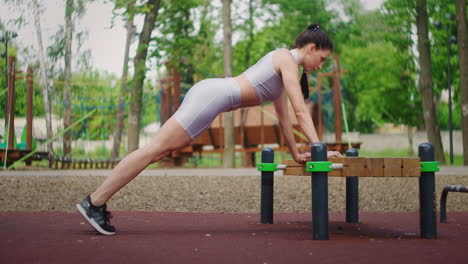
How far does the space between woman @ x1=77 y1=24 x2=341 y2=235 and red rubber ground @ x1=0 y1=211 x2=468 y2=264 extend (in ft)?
1.15

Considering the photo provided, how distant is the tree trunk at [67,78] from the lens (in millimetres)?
16078

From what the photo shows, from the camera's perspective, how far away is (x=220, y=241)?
4.12m

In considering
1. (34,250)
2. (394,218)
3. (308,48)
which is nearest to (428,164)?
(308,48)

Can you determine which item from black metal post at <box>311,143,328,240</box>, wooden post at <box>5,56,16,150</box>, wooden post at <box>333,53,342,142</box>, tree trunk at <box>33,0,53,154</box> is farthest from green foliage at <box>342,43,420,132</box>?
black metal post at <box>311,143,328,240</box>

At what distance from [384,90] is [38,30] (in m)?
17.9

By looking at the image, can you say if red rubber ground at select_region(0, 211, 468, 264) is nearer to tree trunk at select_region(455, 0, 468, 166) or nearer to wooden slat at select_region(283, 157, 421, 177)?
wooden slat at select_region(283, 157, 421, 177)

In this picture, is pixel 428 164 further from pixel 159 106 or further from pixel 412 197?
pixel 159 106

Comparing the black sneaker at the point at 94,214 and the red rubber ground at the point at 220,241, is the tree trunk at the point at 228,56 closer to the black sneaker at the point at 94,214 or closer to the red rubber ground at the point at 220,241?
the red rubber ground at the point at 220,241

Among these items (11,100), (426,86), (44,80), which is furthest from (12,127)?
(426,86)

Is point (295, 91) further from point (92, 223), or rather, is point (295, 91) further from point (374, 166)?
point (92, 223)

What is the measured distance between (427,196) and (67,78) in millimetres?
14591

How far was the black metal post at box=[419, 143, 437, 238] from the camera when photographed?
14.1 ft

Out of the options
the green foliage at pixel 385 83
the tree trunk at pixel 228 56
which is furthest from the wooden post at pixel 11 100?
the green foliage at pixel 385 83

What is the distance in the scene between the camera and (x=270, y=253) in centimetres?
357
